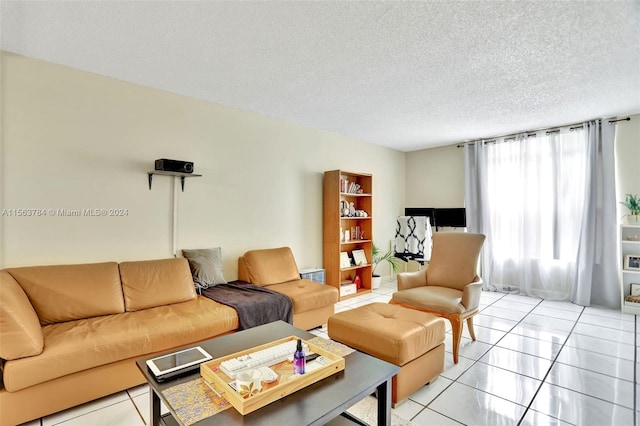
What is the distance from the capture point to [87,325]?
2.27m

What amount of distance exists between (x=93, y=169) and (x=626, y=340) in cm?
548

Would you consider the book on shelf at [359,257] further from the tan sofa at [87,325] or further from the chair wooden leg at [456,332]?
the tan sofa at [87,325]

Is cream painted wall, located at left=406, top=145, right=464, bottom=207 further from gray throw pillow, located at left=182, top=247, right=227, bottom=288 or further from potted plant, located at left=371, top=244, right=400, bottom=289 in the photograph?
gray throw pillow, located at left=182, top=247, right=227, bottom=288

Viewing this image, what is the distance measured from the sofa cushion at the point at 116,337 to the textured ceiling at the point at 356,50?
2.10m

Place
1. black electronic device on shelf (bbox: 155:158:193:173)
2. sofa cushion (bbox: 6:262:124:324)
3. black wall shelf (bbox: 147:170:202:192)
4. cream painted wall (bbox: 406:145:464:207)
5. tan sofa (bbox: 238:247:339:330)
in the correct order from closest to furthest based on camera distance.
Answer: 1. sofa cushion (bbox: 6:262:124:324)
2. black electronic device on shelf (bbox: 155:158:193:173)
3. black wall shelf (bbox: 147:170:202:192)
4. tan sofa (bbox: 238:247:339:330)
5. cream painted wall (bbox: 406:145:464:207)

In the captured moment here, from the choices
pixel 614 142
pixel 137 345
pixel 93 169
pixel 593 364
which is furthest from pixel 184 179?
pixel 614 142

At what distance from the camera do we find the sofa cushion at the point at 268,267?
3.67 metres

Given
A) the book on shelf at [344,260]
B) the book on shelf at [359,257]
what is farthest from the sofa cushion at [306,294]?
the book on shelf at [359,257]

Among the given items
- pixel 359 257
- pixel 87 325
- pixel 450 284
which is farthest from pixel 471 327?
pixel 87 325

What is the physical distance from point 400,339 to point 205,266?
7.15 ft

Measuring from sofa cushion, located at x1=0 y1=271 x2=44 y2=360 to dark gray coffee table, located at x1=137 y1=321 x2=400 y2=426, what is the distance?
799 mm

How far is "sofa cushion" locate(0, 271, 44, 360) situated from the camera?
1.80 m

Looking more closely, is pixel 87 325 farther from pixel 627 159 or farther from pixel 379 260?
pixel 627 159

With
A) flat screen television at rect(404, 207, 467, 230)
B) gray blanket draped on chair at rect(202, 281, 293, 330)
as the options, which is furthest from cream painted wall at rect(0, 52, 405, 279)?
flat screen television at rect(404, 207, 467, 230)
